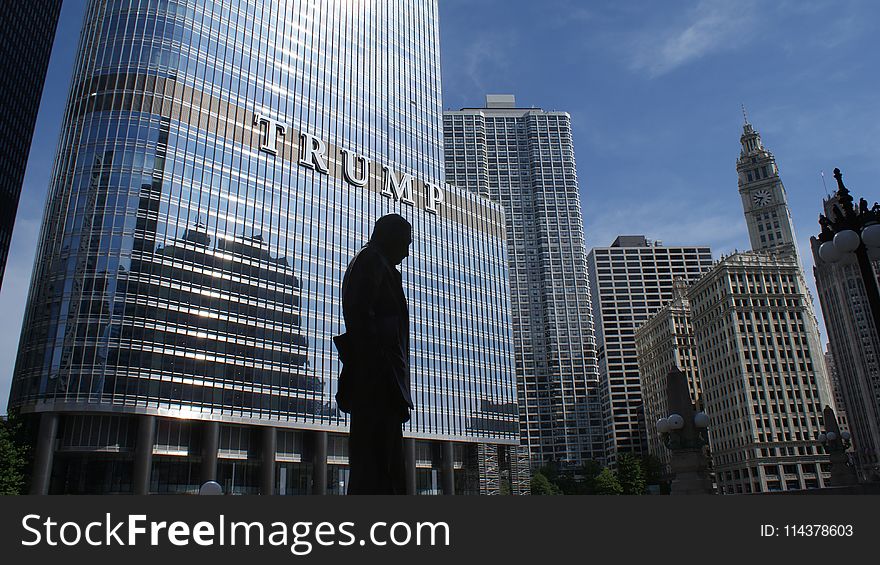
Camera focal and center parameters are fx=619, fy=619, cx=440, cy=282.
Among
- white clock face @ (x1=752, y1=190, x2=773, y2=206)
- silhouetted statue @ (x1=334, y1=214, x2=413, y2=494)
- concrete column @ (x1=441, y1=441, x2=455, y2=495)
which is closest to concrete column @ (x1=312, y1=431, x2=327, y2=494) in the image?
concrete column @ (x1=441, y1=441, x2=455, y2=495)

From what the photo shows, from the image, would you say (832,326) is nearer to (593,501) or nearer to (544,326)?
(544,326)

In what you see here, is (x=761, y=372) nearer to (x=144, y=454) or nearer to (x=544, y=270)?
(x=544, y=270)

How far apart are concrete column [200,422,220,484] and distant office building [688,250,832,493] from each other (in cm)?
8344

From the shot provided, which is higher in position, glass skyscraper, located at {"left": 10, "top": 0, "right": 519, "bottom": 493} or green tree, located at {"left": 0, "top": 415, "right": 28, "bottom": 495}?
glass skyscraper, located at {"left": 10, "top": 0, "right": 519, "bottom": 493}

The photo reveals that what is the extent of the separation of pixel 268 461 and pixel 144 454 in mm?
12065

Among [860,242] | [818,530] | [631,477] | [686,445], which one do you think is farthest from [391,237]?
[631,477]

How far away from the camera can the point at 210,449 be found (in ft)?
191

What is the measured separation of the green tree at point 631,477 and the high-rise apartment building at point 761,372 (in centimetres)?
1615

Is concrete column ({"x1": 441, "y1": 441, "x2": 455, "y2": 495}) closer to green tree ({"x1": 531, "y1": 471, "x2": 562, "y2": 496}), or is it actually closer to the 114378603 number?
green tree ({"x1": 531, "y1": 471, "x2": 562, "y2": 496})

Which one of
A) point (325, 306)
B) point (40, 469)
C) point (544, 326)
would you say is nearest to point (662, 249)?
point (544, 326)

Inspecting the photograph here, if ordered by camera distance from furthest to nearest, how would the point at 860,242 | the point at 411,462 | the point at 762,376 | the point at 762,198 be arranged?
the point at 762,198
the point at 762,376
the point at 411,462
the point at 860,242

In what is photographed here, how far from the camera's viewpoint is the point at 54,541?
833 cm

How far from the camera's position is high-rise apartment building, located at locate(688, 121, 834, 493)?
99.7m

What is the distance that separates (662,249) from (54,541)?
200839mm
